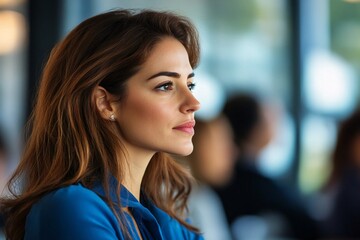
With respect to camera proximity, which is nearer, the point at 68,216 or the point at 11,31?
the point at 68,216

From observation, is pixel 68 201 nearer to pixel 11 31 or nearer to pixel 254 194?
pixel 254 194

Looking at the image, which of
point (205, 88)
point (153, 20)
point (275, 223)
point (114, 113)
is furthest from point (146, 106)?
point (205, 88)

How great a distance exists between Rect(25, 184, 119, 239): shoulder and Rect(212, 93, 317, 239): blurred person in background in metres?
2.21

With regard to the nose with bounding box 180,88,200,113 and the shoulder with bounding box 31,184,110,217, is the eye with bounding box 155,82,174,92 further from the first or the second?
the shoulder with bounding box 31,184,110,217

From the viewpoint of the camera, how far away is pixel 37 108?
1829 millimetres

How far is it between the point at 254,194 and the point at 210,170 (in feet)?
1.40

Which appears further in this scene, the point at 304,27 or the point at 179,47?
the point at 304,27

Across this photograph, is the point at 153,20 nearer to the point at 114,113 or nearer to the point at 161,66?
the point at 161,66

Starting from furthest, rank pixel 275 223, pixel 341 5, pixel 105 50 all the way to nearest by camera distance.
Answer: pixel 341 5 < pixel 275 223 < pixel 105 50

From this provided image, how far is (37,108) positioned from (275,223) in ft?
8.19

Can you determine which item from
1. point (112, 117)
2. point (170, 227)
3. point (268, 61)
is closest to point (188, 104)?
point (112, 117)

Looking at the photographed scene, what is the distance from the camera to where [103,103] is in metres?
1.78

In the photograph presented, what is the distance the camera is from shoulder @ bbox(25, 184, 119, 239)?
5.09ft

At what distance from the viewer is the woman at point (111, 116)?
171cm
